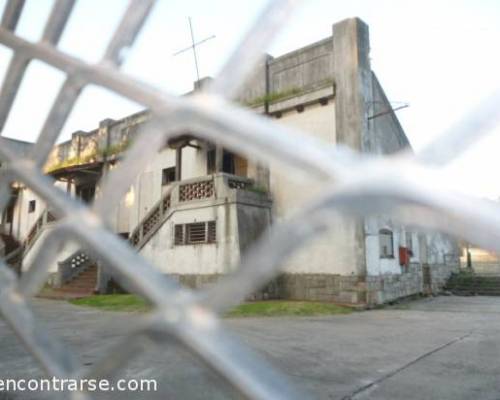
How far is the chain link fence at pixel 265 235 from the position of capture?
29.3 inches

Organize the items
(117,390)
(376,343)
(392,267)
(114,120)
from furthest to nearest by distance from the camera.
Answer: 1. (114,120)
2. (392,267)
3. (376,343)
4. (117,390)

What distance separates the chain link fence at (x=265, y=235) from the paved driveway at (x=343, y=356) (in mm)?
197

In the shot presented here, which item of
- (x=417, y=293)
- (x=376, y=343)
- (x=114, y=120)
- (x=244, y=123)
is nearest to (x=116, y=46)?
(x=244, y=123)

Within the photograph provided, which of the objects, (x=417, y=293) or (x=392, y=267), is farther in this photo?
(x=417, y=293)

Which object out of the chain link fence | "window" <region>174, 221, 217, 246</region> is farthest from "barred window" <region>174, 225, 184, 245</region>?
the chain link fence

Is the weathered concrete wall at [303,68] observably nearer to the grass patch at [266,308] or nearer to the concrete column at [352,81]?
the concrete column at [352,81]

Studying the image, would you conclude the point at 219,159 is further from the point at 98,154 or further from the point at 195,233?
the point at 98,154

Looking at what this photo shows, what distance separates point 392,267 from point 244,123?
481 inches

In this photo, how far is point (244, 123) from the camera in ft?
3.00

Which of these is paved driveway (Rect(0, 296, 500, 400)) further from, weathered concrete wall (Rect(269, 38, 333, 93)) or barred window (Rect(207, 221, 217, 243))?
weathered concrete wall (Rect(269, 38, 333, 93))

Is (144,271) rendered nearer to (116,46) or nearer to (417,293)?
(116,46)

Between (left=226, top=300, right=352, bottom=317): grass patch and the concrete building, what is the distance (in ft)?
2.81

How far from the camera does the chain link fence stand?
0.74 meters

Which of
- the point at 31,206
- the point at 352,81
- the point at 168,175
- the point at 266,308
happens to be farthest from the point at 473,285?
the point at 31,206
